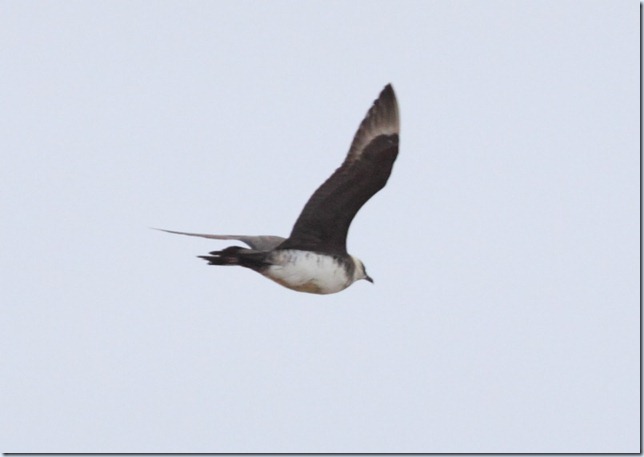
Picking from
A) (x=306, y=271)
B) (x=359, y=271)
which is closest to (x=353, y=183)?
(x=306, y=271)

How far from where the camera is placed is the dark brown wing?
41.6 ft

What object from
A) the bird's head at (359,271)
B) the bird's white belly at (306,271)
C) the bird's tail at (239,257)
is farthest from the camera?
the bird's head at (359,271)

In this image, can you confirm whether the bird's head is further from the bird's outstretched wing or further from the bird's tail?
the bird's tail

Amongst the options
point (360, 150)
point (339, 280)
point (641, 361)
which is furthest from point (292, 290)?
point (641, 361)

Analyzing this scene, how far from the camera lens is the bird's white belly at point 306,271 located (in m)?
12.9

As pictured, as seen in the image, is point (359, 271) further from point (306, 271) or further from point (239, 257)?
point (239, 257)

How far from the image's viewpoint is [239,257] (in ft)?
41.0

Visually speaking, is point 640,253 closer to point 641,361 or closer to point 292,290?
point 641,361

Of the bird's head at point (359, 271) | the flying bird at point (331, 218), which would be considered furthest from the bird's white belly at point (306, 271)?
the bird's head at point (359, 271)

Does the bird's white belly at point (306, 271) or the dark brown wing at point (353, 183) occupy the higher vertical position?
the dark brown wing at point (353, 183)

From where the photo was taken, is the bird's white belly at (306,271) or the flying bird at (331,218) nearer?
the flying bird at (331,218)

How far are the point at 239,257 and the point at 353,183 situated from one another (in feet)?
3.58

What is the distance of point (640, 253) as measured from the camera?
1638cm

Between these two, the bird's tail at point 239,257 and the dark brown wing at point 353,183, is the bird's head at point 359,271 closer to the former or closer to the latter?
the dark brown wing at point 353,183
